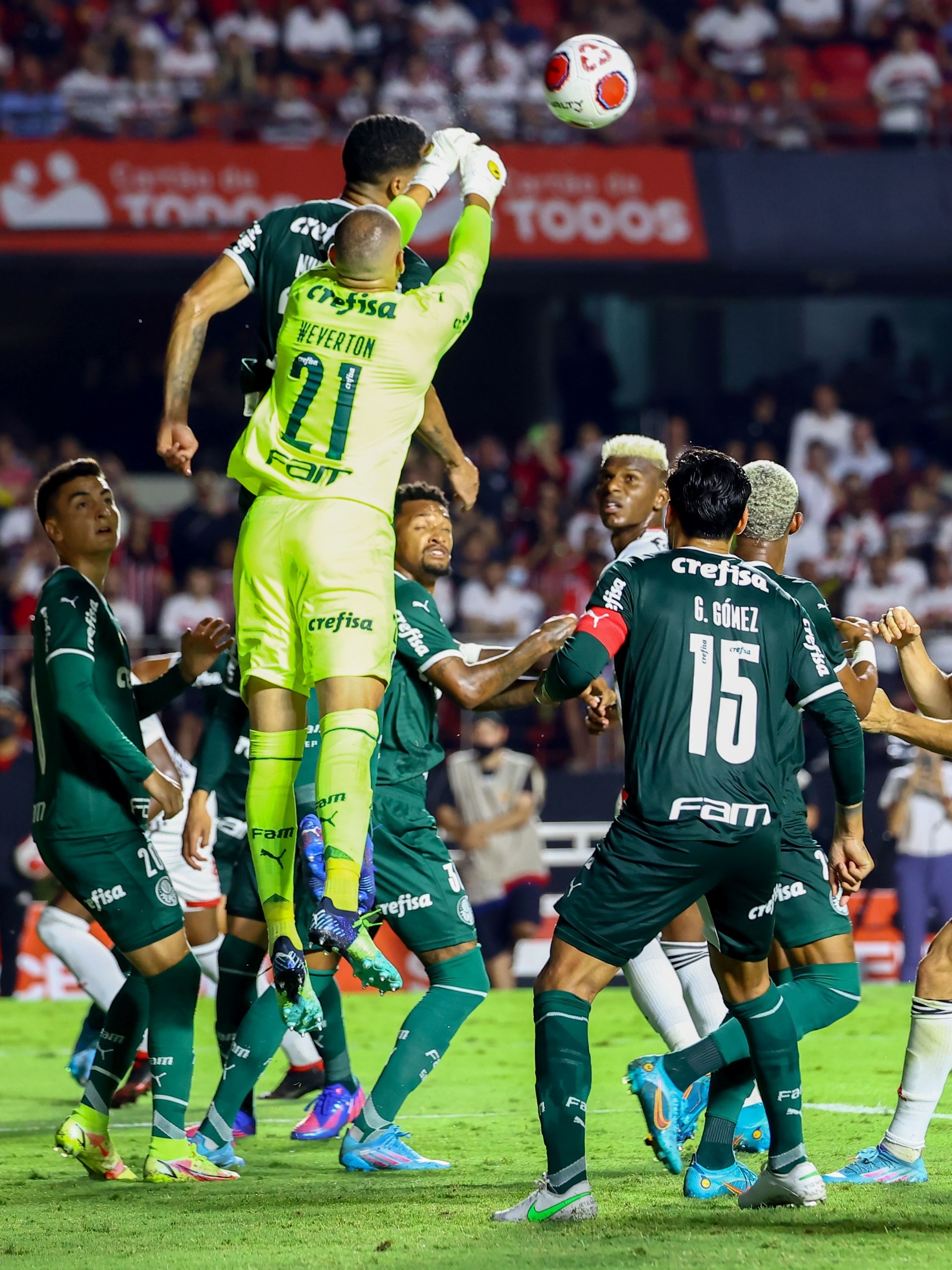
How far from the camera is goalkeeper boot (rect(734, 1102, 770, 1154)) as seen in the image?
6.26m

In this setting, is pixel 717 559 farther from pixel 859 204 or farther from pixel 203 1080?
pixel 859 204

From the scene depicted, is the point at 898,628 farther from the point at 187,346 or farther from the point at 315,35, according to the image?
the point at 315,35

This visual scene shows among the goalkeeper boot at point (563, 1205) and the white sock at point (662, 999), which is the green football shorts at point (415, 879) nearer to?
the white sock at point (662, 999)

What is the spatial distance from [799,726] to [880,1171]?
1.48m

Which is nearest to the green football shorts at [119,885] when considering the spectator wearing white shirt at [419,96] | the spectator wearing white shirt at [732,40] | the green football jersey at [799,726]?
the green football jersey at [799,726]

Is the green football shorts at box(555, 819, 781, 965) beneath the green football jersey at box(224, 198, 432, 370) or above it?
beneath

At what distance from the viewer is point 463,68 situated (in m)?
19.5

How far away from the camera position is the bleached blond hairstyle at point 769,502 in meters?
6.11

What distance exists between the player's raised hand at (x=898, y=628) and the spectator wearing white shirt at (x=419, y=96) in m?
13.5

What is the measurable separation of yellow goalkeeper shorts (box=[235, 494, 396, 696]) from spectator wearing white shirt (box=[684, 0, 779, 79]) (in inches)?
641

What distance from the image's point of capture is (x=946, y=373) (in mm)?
23516

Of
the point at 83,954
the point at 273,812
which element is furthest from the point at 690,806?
the point at 83,954

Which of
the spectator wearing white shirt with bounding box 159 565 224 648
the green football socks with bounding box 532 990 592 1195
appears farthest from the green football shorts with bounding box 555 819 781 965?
the spectator wearing white shirt with bounding box 159 565 224 648

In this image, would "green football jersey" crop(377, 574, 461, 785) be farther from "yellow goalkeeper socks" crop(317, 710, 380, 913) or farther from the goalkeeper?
"yellow goalkeeper socks" crop(317, 710, 380, 913)
